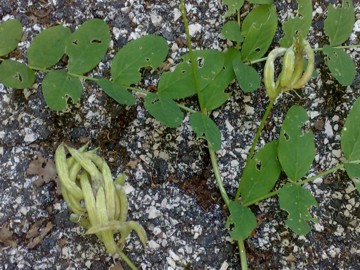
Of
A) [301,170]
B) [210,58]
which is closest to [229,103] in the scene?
[210,58]

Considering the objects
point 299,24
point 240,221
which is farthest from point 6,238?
point 299,24

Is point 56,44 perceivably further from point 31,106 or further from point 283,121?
point 283,121

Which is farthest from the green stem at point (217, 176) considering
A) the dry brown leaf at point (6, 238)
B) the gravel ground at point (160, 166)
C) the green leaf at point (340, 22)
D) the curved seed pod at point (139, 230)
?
the dry brown leaf at point (6, 238)

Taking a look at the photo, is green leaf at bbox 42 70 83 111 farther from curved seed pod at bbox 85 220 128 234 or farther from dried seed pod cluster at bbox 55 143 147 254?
curved seed pod at bbox 85 220 128 234

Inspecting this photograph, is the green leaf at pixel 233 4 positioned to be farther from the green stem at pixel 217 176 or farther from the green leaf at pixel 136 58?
the green stem at pixel 217 176

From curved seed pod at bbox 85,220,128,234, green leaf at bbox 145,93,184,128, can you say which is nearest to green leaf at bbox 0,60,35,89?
green leaf at bbox 145,93,184,128

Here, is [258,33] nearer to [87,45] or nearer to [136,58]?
[136,58]
